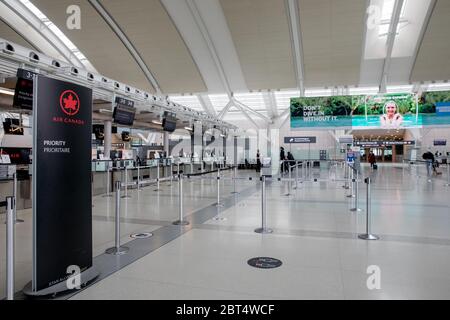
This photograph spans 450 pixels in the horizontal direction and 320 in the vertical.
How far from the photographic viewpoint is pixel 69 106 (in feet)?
Answer: 10.2

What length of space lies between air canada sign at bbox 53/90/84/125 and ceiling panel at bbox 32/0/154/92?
20238 mm

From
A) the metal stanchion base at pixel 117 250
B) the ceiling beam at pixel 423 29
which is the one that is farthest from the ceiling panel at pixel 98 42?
the metal stanchion base at pixel 117 250

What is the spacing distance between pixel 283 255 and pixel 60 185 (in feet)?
9.08

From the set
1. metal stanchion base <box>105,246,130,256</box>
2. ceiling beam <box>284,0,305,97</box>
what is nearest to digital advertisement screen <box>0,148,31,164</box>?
metal stanchion base <box>105,246,130,256</box>

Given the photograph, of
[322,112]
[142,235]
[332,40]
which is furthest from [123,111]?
Answer: [332,40]

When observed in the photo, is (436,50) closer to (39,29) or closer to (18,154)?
(18,154)

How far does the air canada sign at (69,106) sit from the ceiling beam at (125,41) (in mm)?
20034

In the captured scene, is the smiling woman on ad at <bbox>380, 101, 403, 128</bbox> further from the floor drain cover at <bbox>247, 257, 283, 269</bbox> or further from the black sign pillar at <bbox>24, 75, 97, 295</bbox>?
the black sign pillar at <bbox>24, 75, 97, 295</bbox>

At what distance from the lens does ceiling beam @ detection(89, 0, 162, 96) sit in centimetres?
2036

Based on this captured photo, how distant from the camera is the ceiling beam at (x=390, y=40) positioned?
18888 millimetres

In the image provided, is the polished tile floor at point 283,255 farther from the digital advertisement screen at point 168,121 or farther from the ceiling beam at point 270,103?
the ceiling beam at point 270,103

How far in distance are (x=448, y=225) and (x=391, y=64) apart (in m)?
21.0
